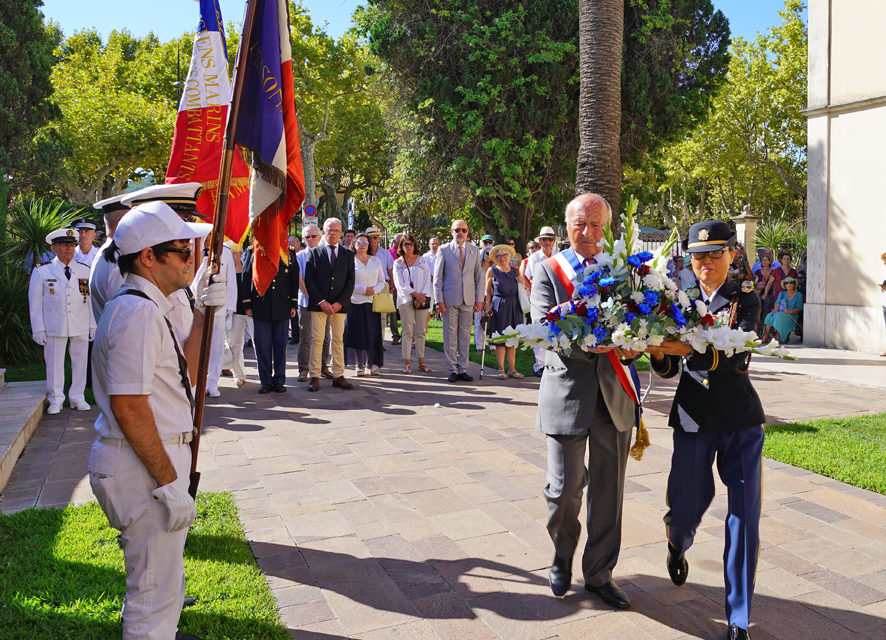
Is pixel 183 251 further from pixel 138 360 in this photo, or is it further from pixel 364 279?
pixel 364 279

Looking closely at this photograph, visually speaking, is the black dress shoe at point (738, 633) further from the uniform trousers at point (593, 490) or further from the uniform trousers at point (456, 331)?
the uniform trousers at point (456, 331)

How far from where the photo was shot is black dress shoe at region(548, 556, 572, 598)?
3895 millimetres

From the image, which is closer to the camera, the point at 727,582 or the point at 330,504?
the point at 727,582

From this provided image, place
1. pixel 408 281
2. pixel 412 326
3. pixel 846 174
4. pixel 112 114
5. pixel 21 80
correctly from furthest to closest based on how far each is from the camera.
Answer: pixel 112 114, pixel 21 80, pixel 846 174, pixel 412 326, pixel 408 281

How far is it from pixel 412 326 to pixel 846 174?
956 centimetres

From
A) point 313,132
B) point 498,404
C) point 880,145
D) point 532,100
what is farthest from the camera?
point 313,132

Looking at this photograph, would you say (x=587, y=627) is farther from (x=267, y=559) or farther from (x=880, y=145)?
(x=880, y=145)

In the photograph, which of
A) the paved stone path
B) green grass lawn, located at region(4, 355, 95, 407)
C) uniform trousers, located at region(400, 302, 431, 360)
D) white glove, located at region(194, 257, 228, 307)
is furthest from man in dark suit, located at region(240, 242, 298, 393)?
white glove, located at region(194, 257, 228, 307)

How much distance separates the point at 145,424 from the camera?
A: 263cm

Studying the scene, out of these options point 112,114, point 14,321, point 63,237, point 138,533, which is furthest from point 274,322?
point 112,114

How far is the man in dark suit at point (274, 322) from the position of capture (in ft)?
32.4

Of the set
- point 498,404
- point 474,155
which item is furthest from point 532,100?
point 498,404

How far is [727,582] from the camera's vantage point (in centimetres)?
342

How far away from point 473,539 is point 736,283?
230 centimetres
